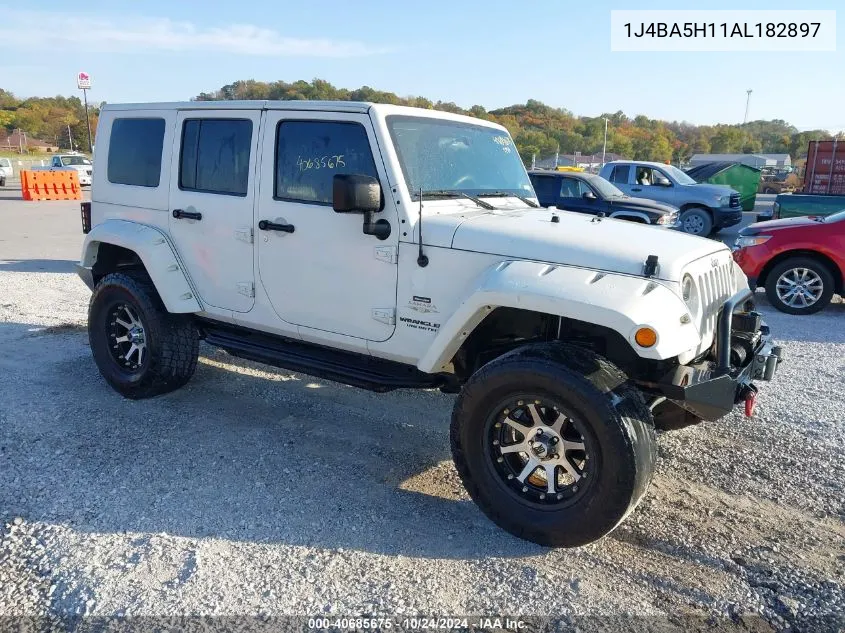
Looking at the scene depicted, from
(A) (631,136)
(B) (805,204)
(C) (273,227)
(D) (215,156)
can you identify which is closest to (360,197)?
(C) (273,227)

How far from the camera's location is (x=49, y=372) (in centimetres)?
555

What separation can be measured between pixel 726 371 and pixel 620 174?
514 inches

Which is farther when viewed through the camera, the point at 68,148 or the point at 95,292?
the point at 68,148

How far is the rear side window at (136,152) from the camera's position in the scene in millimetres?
4828

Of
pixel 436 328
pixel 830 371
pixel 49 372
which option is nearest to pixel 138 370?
pixel 49 372

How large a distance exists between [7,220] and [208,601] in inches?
705

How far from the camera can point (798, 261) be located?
26.4ft

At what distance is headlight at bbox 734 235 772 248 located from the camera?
8172 millimetres

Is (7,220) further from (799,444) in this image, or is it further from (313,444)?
(799,444)

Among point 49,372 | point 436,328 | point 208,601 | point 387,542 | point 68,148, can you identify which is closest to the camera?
point 208,601

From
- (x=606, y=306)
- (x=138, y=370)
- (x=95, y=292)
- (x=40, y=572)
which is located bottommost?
(x=40, y=572)

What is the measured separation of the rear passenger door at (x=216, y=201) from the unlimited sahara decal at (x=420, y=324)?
1209 millimetres

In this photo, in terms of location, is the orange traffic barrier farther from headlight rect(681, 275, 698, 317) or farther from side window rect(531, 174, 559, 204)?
headlight rect(681, 275, 698, 317)

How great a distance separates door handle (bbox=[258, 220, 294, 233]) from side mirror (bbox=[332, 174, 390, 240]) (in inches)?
21.6
